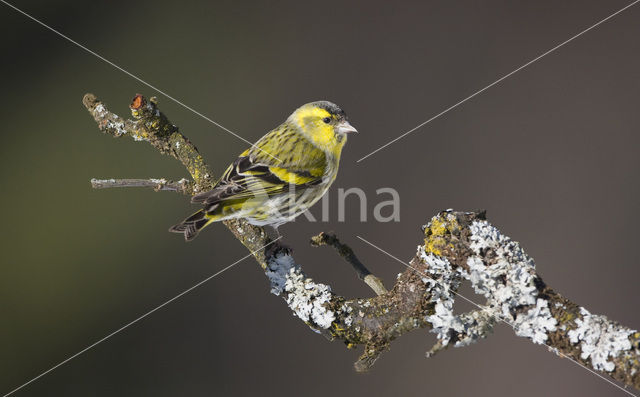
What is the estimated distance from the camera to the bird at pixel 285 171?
107 inches

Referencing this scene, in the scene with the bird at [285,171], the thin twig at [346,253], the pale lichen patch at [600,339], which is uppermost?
the bird at [285,171]

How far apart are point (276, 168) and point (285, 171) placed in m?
0.05

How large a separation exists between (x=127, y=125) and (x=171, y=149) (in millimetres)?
244

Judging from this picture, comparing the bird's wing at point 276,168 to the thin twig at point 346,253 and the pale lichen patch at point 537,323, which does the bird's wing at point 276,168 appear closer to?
the thin twig at point 346,253

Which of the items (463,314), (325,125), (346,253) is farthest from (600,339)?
(325,125)

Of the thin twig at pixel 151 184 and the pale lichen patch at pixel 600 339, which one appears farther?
the thin twig at pixel 151 184

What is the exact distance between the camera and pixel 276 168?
3047 millimetres

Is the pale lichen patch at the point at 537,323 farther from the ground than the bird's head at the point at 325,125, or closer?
closer

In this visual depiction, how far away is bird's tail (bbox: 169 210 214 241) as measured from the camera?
2432 mm

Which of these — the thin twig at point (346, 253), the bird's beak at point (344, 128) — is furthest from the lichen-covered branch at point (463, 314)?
the bird's beak at point (344, 128)

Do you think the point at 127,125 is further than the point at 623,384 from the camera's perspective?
Yes

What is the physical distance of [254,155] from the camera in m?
3.08

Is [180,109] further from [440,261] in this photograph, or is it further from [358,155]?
[440,261]

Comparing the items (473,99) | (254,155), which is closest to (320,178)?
(254,155)
